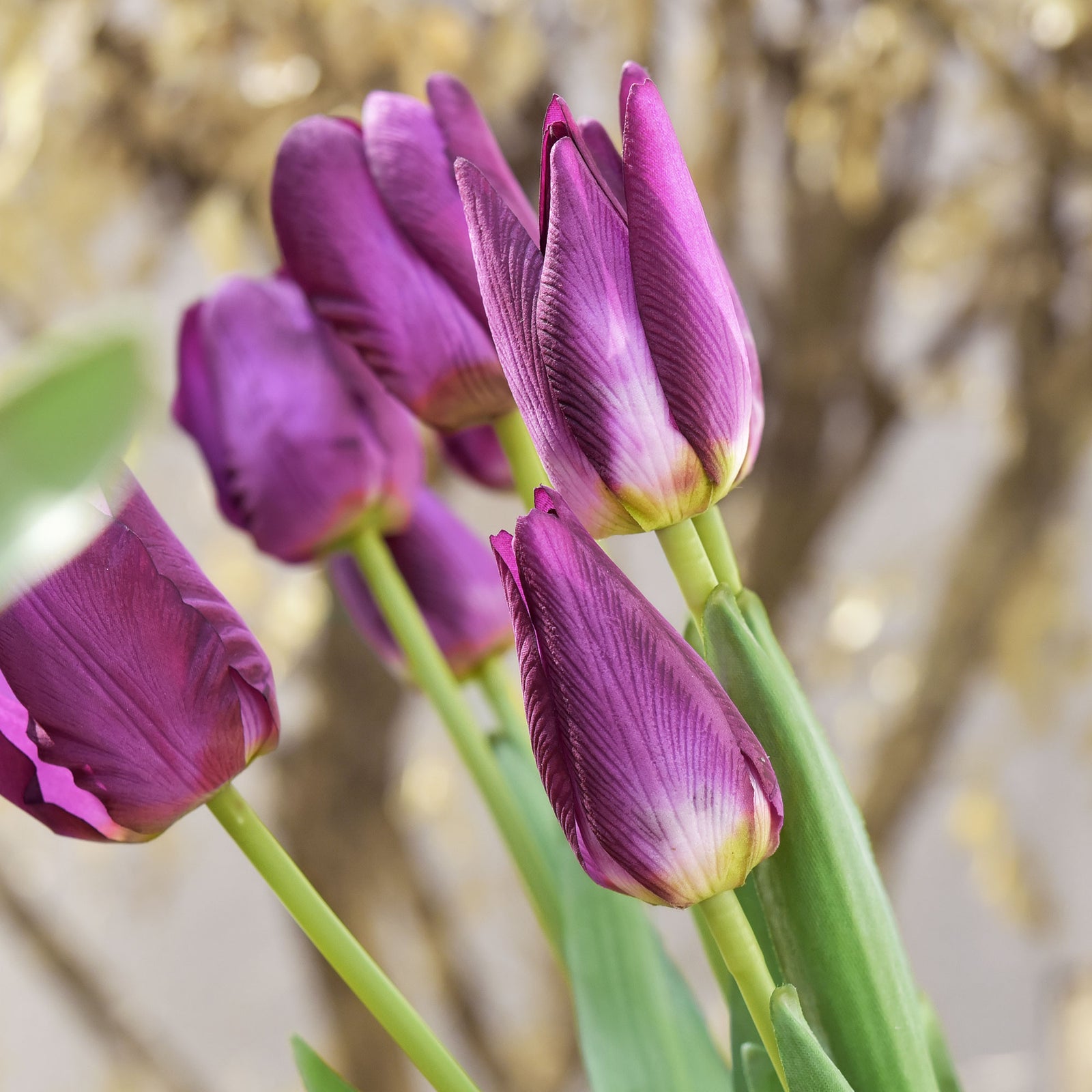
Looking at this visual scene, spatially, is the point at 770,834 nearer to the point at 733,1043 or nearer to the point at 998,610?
the point at 733,1043

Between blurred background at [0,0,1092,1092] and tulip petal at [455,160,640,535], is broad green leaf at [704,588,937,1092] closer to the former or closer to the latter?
tulip petal at [455,160,640,535]

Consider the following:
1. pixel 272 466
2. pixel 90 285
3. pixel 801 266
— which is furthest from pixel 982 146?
pixel 272 466

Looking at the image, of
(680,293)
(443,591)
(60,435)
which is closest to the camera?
(60,435)

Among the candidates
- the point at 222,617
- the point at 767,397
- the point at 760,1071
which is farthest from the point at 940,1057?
the point at 767,397

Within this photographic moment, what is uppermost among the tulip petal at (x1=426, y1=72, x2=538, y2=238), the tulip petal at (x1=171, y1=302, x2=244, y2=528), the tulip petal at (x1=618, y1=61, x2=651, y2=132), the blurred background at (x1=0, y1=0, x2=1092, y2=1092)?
the tulip petal at (x1=426, y1=72, x2=538, y2=238)

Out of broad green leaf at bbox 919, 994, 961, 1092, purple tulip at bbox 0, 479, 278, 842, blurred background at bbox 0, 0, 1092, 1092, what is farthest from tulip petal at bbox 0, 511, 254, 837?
blurred background at bbox 0, 0, 1092, 1092

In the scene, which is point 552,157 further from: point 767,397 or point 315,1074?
point 767,397

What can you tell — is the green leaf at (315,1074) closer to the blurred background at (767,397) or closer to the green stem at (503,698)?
the green stem at (503,698)
